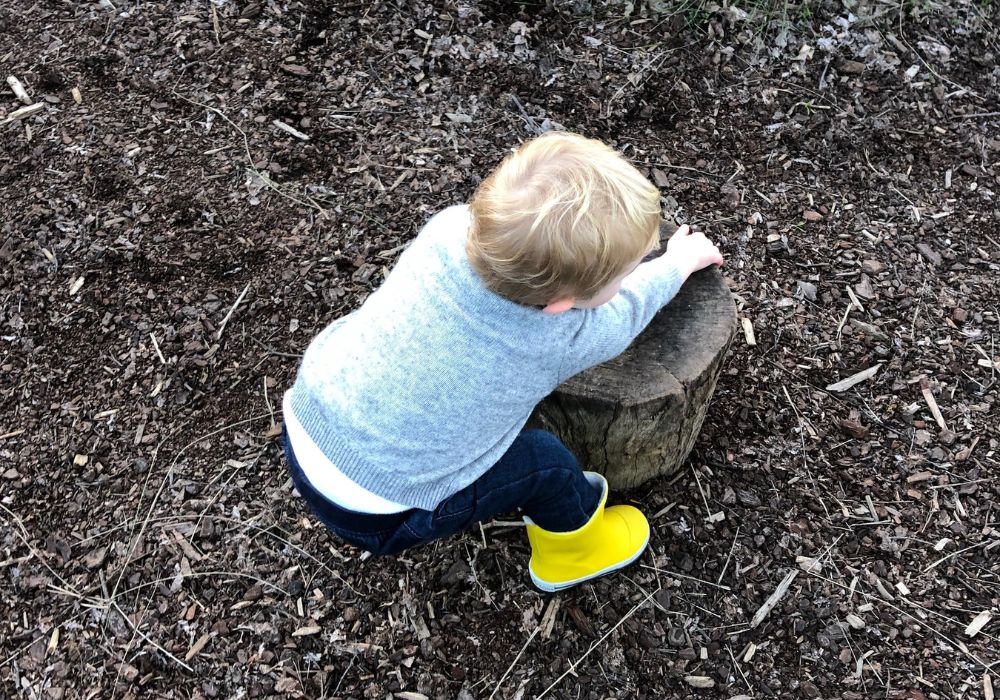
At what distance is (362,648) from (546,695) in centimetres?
53

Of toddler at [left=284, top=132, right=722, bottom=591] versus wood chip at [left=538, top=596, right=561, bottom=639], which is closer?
toddler at [left=284, top=132, right=722, bottom=591]

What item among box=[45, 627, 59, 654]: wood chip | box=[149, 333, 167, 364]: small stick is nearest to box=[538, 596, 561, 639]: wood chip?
box=[45, 627, 59, 654]: wood chip

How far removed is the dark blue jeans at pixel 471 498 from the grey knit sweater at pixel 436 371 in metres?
0.06

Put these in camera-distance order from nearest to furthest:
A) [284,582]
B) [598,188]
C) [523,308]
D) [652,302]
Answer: [598,188] < [523,308] < [652,302] < [284,582]

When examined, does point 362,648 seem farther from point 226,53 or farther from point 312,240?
point 226,53

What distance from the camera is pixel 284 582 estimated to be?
7.59 feet

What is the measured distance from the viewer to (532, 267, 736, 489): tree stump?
2008 mm

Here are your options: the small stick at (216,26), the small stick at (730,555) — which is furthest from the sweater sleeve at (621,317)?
the small stick at (216,26)

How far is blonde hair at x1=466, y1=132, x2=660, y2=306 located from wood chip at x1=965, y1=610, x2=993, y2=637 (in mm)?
1570

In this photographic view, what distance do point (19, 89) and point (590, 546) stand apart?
3143 millimetres

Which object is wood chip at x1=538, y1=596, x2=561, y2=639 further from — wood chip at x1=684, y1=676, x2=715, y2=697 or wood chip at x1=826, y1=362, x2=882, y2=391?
wood chip at x1=826, y1=362, x2=882, y2=391

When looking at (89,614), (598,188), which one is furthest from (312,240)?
(598,188)

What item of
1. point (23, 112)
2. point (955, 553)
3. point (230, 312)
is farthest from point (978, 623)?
point (23, 112)

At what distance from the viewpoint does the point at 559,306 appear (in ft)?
5.44
